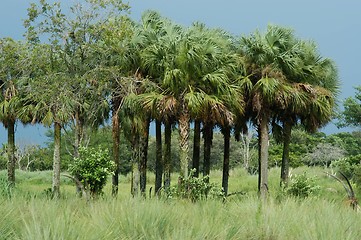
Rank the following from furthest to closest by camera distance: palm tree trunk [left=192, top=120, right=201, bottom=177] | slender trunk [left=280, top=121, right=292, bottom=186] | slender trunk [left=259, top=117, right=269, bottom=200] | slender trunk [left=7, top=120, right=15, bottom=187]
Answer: slender trunk [left=7, top=120, right=15, bottom=187], slender trunk [left=280, top=121, right=292, bottom=186], slender trunk [left=259, top=117, right=269, bottom=200], palm tree trunk [left=192, top=120, right=201, bottom=177]

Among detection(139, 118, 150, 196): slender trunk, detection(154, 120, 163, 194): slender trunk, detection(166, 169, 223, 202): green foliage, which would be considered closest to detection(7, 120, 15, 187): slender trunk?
detection(139, 118, 150, 196): slender trunk

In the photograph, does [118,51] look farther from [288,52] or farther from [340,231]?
[340,231]

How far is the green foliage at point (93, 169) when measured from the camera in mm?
19875

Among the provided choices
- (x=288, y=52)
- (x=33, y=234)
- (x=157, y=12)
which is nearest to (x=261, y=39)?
(x=288, y=52)

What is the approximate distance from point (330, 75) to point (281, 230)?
21.7 meters

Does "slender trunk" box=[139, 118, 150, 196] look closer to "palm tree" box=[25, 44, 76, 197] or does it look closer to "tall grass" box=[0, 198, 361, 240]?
"palm tree" box=[25, 44, 76, 197]

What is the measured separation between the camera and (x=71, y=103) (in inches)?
974

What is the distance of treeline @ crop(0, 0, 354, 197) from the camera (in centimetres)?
2238

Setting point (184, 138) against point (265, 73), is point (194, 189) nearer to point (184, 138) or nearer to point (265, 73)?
point (184, 138)

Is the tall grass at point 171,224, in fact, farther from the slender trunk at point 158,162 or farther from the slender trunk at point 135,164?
the slender trunk at point 158,162

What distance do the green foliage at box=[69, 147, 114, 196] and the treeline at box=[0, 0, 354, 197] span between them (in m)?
2.46

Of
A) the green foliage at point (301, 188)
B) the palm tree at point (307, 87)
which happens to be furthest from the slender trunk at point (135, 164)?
the green foliage at point (301, 188)

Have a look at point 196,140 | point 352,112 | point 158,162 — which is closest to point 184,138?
point 196,140

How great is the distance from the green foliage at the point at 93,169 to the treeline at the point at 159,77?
246 centimetres
